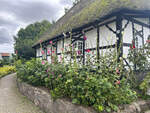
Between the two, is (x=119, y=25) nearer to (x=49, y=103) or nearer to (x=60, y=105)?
(x=60, y=105)

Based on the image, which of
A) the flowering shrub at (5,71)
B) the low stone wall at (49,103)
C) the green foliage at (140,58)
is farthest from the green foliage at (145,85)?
the flowering shrub at (5,71)

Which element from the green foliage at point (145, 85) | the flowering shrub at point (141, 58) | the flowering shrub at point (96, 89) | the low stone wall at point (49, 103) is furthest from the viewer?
the flowering shrub at point (141, 58)

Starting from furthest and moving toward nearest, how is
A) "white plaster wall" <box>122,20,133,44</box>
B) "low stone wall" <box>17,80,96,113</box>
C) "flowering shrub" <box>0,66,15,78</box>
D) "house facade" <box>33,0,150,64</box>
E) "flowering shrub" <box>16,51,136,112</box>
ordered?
"flowering shrub" <box>0,66,15,78</box>
"white plaster wall" <box>122,20,133,44</box>
"house facade" <box>33,0,150,64</box>
"low stone wall" <box>17,80,96,113</box>
"flowering shrub" <box>16,51,136,112</box>

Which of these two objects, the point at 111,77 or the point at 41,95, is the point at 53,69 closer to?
the point at 41,95

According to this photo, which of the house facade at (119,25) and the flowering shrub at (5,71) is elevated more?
the house facade at (119,25)

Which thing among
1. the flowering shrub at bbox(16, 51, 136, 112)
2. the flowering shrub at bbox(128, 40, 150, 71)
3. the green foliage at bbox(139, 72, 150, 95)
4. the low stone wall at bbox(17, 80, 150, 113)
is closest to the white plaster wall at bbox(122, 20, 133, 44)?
the flowering shrub at bbox(128, 40, 150, 71)

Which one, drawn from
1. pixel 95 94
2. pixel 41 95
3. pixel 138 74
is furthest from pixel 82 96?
pixel 138 74

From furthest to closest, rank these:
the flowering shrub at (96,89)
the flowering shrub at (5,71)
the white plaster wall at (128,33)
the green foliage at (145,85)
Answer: the flowering shrub at (5,71) → the white plaster wall at (128,33) → the green foliage at (145,85) → the flowering shrub at (96,89)

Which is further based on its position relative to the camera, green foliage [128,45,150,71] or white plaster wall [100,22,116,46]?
white plaster wall [100,22,116,46]

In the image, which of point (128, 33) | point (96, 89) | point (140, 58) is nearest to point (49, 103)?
point (96, 89)

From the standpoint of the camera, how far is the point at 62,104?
2.59m

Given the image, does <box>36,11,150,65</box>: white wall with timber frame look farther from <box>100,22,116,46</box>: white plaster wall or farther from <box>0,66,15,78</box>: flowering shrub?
<box>0,66,15,78</box>: flowering shrub

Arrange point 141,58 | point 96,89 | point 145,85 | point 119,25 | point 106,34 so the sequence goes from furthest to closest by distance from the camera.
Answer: point 106,34 < point 119,25 < point 141,58 < point 145,85 < point 96,89

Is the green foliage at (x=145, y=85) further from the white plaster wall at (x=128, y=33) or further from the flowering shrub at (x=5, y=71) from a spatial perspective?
the flowering shrub at (x=5, y=71)
